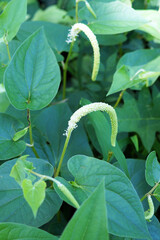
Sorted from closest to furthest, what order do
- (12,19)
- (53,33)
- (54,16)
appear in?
(12,19) → (53,33) → (54,16)

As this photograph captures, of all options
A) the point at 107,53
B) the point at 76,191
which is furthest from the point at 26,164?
the point at 107,53

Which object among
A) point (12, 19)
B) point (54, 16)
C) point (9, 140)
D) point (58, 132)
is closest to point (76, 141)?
point (58, 132)

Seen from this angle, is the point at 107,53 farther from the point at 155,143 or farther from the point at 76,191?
the point at 76,191

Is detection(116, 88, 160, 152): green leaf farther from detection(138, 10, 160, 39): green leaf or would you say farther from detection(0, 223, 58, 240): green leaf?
detection(0, 223, 58, 240): green leaf

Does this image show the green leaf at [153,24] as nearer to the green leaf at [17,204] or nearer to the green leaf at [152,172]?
the green leaf at [152,172]

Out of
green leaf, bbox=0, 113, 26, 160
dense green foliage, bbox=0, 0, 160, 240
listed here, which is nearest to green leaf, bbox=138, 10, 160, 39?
Result: dense green foliage, bbox=0, 0, 160, 240

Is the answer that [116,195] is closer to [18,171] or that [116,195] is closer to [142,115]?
[18,171]
